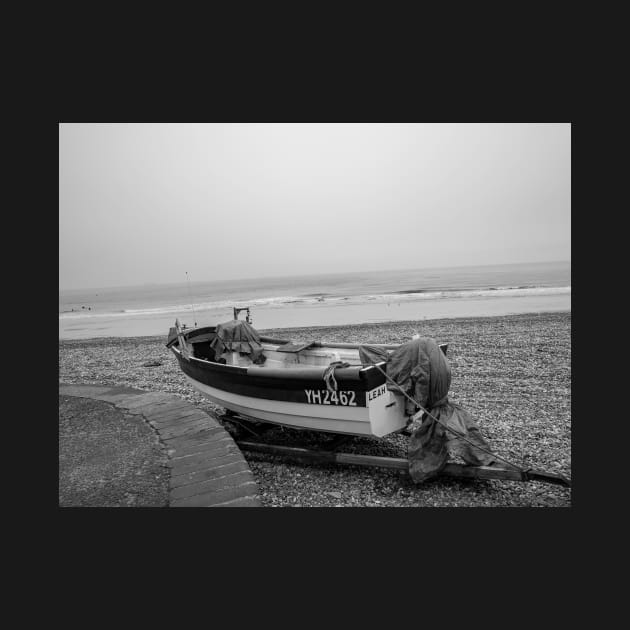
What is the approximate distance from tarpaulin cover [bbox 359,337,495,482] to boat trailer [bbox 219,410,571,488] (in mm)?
113

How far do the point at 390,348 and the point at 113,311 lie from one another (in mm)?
32601

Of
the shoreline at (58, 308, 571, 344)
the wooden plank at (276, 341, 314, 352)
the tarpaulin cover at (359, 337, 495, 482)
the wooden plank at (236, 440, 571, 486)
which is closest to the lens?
the wooden plank at (236, 440, 571, 486)

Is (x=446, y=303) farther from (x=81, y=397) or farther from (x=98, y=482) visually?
(x=98, y=482)

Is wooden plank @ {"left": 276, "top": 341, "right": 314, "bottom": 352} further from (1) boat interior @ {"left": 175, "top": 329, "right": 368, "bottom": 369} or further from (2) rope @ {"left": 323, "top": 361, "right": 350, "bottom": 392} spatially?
(2) rope @ {"left": 323, "top": 361, "right": 350, "bottom": 392}

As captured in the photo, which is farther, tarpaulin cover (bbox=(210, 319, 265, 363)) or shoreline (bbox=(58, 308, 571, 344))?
shoreline (bbox=(58, 308, 571, 344))

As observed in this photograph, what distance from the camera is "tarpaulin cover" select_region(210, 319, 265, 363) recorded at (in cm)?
798

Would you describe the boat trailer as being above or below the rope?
below

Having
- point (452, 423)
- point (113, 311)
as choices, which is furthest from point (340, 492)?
point (113, 311)

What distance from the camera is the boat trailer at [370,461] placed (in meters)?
4.20

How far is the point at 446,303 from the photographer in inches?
1080

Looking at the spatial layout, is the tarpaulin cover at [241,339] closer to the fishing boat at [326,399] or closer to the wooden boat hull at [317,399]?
the fishing boat at [326,399]

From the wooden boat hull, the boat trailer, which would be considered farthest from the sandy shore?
the wooden boat hull

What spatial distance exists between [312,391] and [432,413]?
147cm

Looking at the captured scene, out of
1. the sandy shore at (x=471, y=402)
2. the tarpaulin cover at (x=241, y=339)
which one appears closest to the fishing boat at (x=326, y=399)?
the sandy shore at (x=471, y=402)
